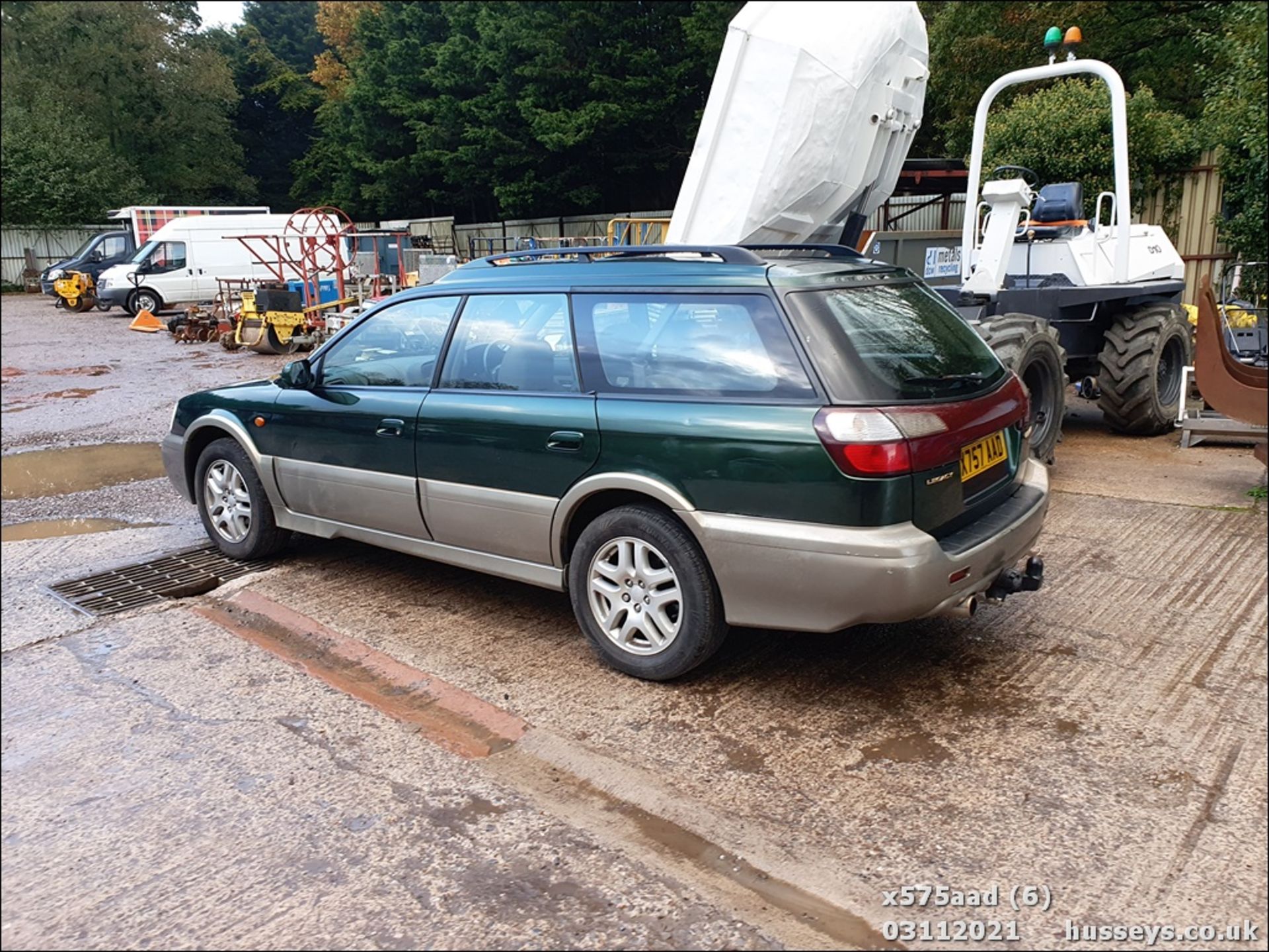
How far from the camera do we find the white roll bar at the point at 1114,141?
6746mm

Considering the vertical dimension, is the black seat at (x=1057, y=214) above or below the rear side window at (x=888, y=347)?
above

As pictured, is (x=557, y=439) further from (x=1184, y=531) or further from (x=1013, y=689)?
(x=1184, y=531)

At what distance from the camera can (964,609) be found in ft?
14.1

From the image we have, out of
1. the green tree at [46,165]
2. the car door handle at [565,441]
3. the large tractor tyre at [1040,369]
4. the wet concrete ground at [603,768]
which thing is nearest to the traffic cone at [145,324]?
the wet concrete ground at [603,768]

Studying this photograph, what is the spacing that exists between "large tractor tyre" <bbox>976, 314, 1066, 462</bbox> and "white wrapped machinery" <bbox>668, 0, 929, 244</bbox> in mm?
1397

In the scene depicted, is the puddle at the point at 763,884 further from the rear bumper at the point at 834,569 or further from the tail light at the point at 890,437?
the tail light at the point at 890,437

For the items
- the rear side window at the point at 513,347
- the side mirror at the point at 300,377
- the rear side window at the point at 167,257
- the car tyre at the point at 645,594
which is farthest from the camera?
the rear side window at the point at 167,257

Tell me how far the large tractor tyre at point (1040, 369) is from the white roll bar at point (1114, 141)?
1.21m

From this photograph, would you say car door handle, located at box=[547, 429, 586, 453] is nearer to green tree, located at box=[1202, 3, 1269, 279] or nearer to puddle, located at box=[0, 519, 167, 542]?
green tree, located at box=[1202, 3, 1269, 279]

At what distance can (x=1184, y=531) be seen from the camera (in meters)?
5.46

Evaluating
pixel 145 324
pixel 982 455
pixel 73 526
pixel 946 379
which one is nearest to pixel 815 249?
pixel 946 379

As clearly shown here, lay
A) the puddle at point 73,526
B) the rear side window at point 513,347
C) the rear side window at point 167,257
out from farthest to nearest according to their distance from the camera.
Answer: the rear side window at point 167,257, the puddle at point 73,526, the rear side window at point 513,347

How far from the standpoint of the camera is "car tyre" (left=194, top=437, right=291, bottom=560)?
17.8ft

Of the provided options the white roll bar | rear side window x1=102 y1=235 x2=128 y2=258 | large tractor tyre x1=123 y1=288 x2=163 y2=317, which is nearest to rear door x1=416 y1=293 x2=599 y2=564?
the white roll bar
